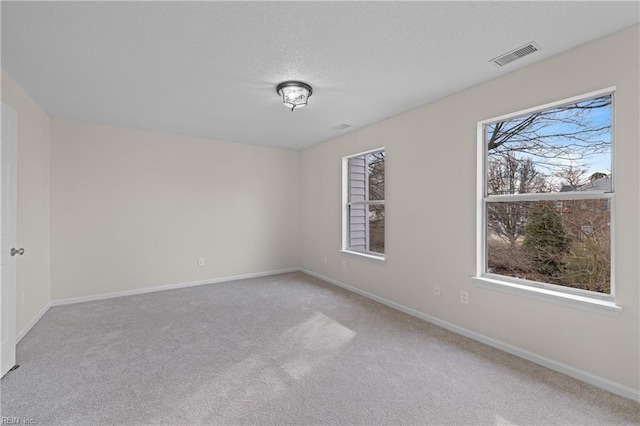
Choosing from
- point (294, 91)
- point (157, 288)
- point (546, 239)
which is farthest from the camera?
point (157, 288)

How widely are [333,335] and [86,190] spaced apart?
374 centimetres

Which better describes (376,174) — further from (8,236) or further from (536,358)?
(8,236)

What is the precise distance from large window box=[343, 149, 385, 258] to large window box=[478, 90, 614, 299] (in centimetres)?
154

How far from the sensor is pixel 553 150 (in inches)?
96.5

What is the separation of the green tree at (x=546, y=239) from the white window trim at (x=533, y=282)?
13cm

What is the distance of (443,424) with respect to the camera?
170 cm

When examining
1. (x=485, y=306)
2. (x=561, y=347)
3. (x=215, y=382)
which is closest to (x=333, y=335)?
(x=215, y=382)

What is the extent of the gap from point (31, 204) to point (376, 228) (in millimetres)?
4071

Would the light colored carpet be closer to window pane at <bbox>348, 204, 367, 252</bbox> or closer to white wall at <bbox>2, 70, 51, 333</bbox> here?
white wall at <bbox>2, 70, 51, 333</bbox>

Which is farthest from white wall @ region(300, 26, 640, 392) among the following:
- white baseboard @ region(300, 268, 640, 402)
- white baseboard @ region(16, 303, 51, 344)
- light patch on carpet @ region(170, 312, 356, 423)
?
white baseboard @ region(16, 303, 51, 344)

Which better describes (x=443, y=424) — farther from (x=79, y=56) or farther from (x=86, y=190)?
(x=86, y=190)

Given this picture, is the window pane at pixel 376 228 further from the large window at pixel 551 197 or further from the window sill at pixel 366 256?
the large window at pixel 551 197

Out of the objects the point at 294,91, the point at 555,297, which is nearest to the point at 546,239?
the point at 555,297

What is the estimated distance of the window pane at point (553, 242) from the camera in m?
2.15
